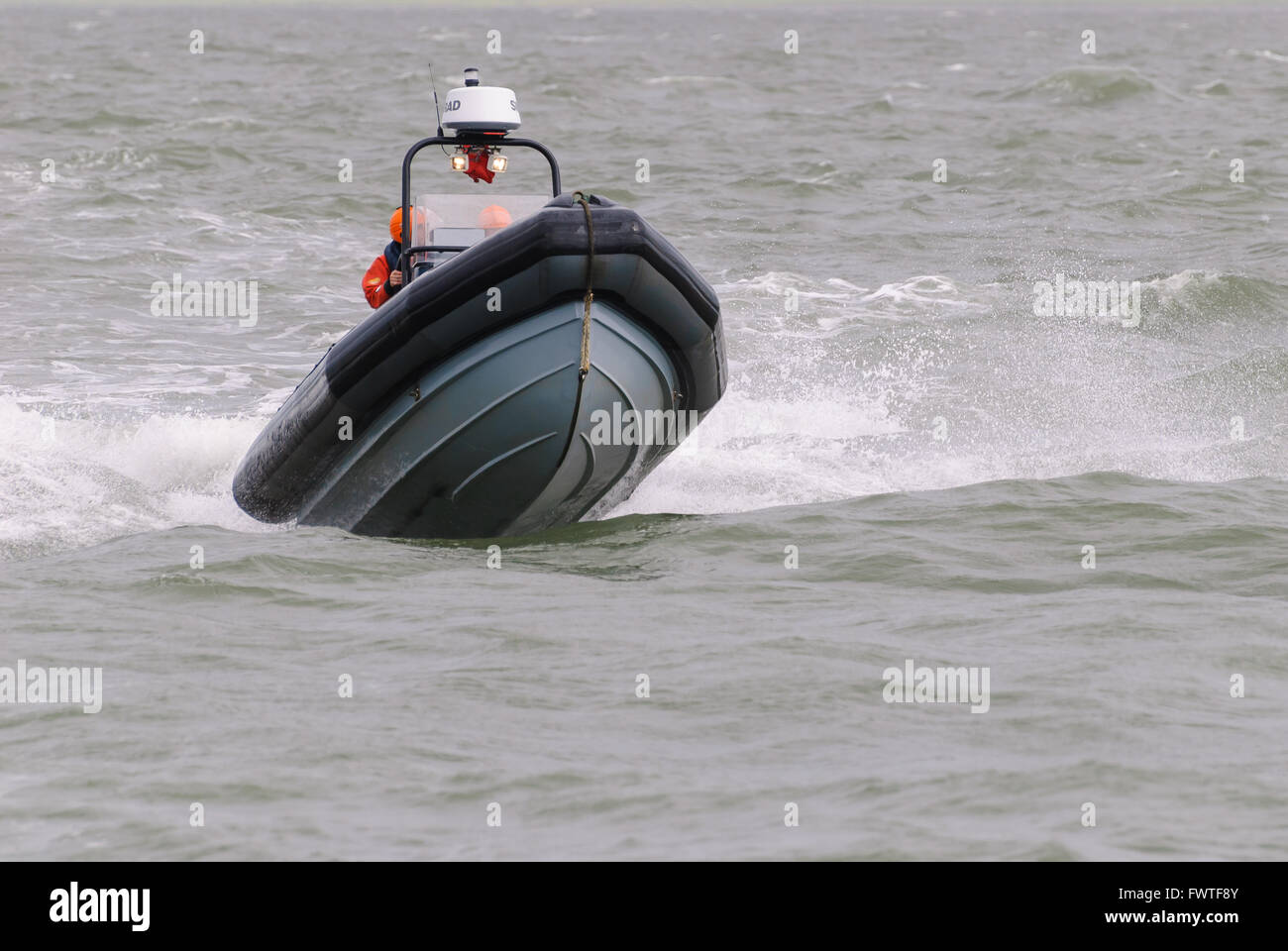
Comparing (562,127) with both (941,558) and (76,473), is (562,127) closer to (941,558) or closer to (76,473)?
(76,473)

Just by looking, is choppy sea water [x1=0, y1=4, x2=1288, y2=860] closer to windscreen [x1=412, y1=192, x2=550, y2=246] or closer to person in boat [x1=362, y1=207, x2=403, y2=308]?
person in boat [x1=362, y1=207, x2=403, y2=308]

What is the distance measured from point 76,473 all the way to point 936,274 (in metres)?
7.02

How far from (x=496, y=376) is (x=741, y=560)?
3.54 ft

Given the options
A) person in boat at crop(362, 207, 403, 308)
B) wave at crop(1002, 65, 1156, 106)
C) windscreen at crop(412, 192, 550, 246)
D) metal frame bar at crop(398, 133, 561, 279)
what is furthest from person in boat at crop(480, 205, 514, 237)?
wave at crop(1002, 65, 1156, 106)

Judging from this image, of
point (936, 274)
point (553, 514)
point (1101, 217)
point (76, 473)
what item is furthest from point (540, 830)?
point (1101, 217)

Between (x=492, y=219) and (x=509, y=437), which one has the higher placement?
(x=492, y=219)

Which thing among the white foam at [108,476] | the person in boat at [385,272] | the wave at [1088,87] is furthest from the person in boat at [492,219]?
the wave at [1088,87]

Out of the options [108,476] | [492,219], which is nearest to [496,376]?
[492,219]

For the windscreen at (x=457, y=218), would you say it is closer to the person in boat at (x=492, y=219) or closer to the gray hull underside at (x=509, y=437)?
the person in boat at (x=492, y=219)

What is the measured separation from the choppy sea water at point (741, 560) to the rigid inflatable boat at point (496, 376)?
23 cm

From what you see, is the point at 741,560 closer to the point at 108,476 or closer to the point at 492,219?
the point at 492,219

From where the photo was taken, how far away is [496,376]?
6.41 metres

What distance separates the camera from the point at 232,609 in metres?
5.82

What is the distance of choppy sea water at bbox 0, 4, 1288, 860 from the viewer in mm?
4148
